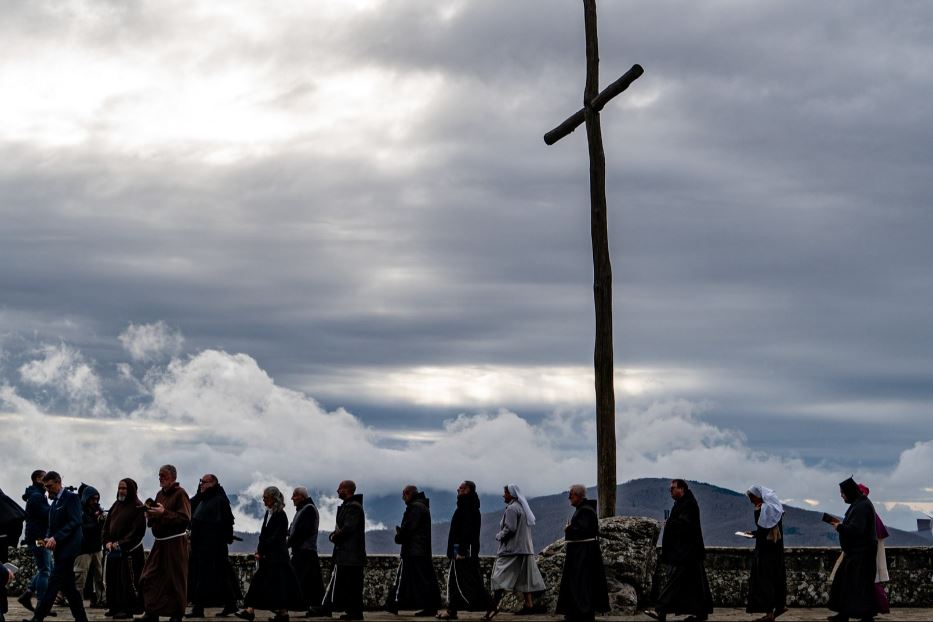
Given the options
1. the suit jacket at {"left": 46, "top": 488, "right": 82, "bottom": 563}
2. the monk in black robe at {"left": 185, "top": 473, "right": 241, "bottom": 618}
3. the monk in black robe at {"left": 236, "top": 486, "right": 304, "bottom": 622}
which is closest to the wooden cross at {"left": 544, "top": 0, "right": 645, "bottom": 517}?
the monk in black robe at {"left": 236, "top": 486, "right": 304, "bottom": 622}

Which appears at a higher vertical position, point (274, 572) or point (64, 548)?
point (64, 548)

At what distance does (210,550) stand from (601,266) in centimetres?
834

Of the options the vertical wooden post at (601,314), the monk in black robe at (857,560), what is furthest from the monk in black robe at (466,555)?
the monk in black robe at (857,560)

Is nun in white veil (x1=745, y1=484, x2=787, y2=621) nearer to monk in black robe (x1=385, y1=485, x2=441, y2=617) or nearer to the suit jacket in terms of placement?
monk in black robe (x1=385, y1=485, x2=441, y2=617)

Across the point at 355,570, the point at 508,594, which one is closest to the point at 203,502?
the point at 355,570

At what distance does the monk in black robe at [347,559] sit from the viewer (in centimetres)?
1984

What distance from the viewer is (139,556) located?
19.2 meters

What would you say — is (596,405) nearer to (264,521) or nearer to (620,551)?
(620,551)

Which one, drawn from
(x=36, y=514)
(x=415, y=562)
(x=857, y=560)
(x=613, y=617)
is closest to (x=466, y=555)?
(x=415, y=562)

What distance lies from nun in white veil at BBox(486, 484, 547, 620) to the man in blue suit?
6623 millimetres

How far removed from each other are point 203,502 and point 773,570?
29.5 ft

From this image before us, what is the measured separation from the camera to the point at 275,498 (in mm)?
19406

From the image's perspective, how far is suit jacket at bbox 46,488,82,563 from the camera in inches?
670

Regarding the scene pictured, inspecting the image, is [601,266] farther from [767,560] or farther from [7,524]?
[7,524]
